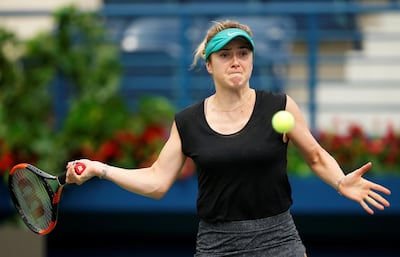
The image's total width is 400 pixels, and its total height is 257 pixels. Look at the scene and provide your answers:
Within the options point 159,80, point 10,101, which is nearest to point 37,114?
point 10,101

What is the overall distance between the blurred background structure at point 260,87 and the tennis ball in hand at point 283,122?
325cm

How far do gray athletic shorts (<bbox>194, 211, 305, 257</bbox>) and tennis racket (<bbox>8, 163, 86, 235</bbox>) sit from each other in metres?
0.90

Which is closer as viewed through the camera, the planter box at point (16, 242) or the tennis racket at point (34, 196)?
the tennis racket at point (34, 196)

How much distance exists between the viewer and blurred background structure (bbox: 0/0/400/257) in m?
7.77

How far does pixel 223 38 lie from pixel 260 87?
3357 millimetres

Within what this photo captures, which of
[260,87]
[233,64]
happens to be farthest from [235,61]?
[260,87]

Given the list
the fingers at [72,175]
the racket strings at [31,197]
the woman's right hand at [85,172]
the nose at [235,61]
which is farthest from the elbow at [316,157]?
the racket strings at [31,197]

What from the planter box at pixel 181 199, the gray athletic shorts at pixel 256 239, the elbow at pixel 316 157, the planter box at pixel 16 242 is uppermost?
the elbow at pixel 316 157

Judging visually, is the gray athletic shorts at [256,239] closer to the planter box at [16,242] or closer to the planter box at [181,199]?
the planter box at [181,199]

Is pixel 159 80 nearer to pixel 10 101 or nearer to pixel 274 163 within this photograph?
pixel 10 101

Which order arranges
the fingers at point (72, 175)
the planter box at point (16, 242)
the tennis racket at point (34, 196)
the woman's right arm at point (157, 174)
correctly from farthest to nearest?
1. the planter box at point (16, 242)
2. the tennis racket at point (34, 196)
3. the woman's right arm at point (157, 174)
4. the fingers at point (72, 175)

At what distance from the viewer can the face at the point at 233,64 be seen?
4.62 meters

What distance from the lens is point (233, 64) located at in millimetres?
4629

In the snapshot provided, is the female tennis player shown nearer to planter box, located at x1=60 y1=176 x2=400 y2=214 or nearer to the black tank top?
the black tank top
